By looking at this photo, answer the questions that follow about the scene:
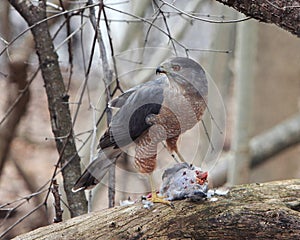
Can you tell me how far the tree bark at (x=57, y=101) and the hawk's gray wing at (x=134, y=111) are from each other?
1.19 feet

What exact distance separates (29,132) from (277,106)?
2.18 metres

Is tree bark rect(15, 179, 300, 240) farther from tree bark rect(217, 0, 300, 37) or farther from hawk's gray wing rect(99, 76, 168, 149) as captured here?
tree bark rect(217, 0, 300, 37)

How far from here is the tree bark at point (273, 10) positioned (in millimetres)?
1732

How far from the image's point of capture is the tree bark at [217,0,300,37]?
68.2 inches

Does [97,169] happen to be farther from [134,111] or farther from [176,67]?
[176,67]

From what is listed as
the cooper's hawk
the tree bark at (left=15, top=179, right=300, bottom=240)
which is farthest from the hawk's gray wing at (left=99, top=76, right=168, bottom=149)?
the tree bark at (left=15, top=179, right=300, bottom=240)

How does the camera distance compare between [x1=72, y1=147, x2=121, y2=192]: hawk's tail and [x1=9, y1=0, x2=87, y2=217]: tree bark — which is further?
[x1=9, y1=0, x2=87, y2=217]: tree bark

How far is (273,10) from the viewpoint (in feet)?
5.71

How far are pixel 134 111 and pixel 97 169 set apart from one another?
13.5 inches

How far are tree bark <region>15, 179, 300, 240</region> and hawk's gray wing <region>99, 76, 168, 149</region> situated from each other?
10.2 inches

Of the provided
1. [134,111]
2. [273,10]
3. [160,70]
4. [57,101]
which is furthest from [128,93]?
[273,10]

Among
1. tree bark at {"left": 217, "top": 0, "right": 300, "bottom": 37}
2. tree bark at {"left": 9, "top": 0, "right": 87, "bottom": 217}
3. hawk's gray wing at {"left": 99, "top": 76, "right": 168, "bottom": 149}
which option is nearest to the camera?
tree bark at {"left": 217, "top": 0, "right": 300, "bottom": 37}

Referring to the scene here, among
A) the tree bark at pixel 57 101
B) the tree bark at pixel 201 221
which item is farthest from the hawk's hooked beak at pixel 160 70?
the tree bark at pixel 57 101

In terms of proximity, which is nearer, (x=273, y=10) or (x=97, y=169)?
(x=273, y=10)
